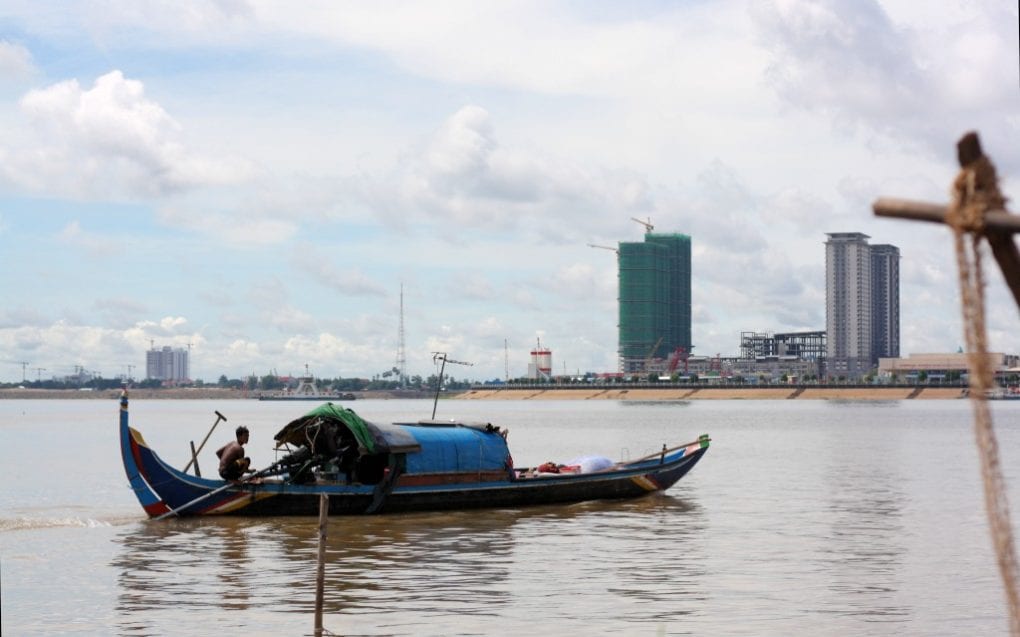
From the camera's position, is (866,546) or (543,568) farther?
(866,546)

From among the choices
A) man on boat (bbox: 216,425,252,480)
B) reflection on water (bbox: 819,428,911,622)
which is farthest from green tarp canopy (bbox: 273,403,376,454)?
reflection on water (bbox: 819,428,911,622)

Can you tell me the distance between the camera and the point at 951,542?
97.9 feet

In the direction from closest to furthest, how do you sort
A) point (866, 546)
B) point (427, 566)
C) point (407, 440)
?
point (427, 566) < point (866, 546) < point (407, 440)

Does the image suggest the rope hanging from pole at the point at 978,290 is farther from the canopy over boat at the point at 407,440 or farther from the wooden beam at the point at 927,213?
the canopy over boat at the point at 407,440

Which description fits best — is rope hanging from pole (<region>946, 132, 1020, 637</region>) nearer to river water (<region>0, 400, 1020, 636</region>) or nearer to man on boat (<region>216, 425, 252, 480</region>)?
river water (<region>0, 400, 1020, 636</region>)

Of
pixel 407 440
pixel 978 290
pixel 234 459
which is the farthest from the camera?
pixel 407 440

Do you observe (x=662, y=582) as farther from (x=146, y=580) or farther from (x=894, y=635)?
(x=146, y=580)

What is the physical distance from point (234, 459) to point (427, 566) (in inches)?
320

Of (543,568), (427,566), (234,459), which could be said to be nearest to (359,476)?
(234,459)

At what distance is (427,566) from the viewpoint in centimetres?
2572

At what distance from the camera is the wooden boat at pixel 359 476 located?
31.3 meters

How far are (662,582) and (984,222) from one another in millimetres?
18221

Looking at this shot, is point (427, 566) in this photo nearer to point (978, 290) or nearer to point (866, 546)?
point (866, 546)

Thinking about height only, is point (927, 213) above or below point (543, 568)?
above
